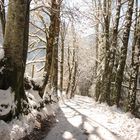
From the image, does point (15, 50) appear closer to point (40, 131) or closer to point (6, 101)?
point (6, 101)

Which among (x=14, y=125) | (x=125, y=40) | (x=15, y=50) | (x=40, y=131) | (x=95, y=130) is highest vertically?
(x=125, y=40)

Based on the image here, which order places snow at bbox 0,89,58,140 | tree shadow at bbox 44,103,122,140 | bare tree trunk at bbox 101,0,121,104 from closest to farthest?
snow at bbox 0,89,58,140
tree shadow at bbox 44,103,122,140
bare tree trunk at bbox 101,0,121,104

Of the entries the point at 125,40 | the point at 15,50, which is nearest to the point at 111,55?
the point at 125,40

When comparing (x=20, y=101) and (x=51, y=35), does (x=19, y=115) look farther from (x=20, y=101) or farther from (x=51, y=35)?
(x=51, y=35)

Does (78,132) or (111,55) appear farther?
(111,55)

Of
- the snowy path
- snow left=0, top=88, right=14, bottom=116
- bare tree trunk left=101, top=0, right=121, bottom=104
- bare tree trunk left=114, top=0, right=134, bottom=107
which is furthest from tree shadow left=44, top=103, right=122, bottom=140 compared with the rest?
bare tree trunk left=101, top=0, right=121, bottom=104

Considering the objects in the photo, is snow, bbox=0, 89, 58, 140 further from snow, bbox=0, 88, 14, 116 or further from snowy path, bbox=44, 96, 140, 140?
snowy path, bbox=44, 96, 140, 140

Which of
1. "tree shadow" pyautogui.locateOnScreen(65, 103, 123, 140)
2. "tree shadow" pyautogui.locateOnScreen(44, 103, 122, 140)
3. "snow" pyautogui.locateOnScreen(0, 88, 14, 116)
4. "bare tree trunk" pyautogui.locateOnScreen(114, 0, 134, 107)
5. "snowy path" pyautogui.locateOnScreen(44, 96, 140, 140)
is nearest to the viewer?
"snow" pyautogui.locateOnScreen(0, 88, 14, 116)


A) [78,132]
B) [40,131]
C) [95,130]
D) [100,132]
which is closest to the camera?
[40,131]

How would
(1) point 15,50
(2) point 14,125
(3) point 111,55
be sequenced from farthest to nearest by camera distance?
1. (3) point 111,55
2. (1) point 15,50
3. (2) point 14,125

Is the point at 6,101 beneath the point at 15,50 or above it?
beneath

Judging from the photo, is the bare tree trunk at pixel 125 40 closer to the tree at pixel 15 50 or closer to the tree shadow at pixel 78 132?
the tree shadow at pixel 78 132

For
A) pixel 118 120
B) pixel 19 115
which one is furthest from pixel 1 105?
pixel 118 120

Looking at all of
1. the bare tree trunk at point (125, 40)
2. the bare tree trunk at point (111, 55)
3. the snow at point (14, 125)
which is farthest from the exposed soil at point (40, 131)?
the bare tree trunk at point (111, 55)
